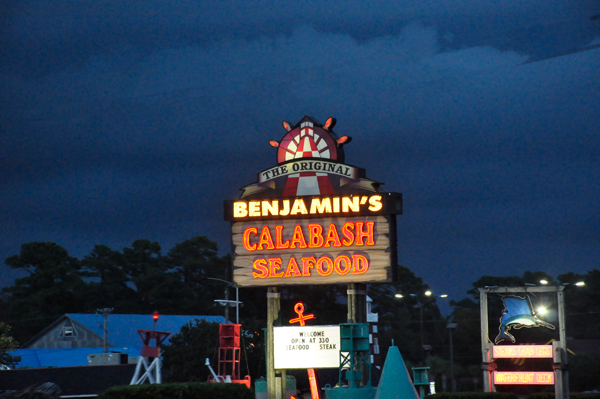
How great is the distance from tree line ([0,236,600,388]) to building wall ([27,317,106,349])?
1655 cm

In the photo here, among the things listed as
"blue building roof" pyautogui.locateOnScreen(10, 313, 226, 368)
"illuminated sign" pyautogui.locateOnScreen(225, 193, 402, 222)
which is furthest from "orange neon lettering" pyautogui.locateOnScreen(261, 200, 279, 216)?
"blue building roof" pyautogui.locateOnScreen(10, 313, 226, 368)

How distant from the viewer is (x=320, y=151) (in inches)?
1214

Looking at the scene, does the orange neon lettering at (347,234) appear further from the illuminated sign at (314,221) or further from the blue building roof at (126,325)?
the blue building roof at (126,325)

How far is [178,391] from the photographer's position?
809 inches

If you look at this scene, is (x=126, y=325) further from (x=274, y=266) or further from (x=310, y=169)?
(x=310, y=169)

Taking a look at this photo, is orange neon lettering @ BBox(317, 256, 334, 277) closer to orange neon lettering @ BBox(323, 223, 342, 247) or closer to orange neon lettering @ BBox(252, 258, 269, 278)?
orange neon lettering @ BBox(323, 223, 342, 247)

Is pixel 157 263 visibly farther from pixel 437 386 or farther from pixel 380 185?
pixel 380 185

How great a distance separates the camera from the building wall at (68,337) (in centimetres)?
7019

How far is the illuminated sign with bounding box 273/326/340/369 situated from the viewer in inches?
1152

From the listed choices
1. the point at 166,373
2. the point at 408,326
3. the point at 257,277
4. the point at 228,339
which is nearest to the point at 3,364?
the point at 166,373

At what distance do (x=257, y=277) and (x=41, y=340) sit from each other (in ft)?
170

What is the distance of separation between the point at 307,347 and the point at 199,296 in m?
75.4

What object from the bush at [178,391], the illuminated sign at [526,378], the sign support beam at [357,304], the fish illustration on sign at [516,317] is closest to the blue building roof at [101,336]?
the fish illustration on sign at [516,317]

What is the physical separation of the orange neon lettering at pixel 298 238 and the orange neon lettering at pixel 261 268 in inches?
48.3
